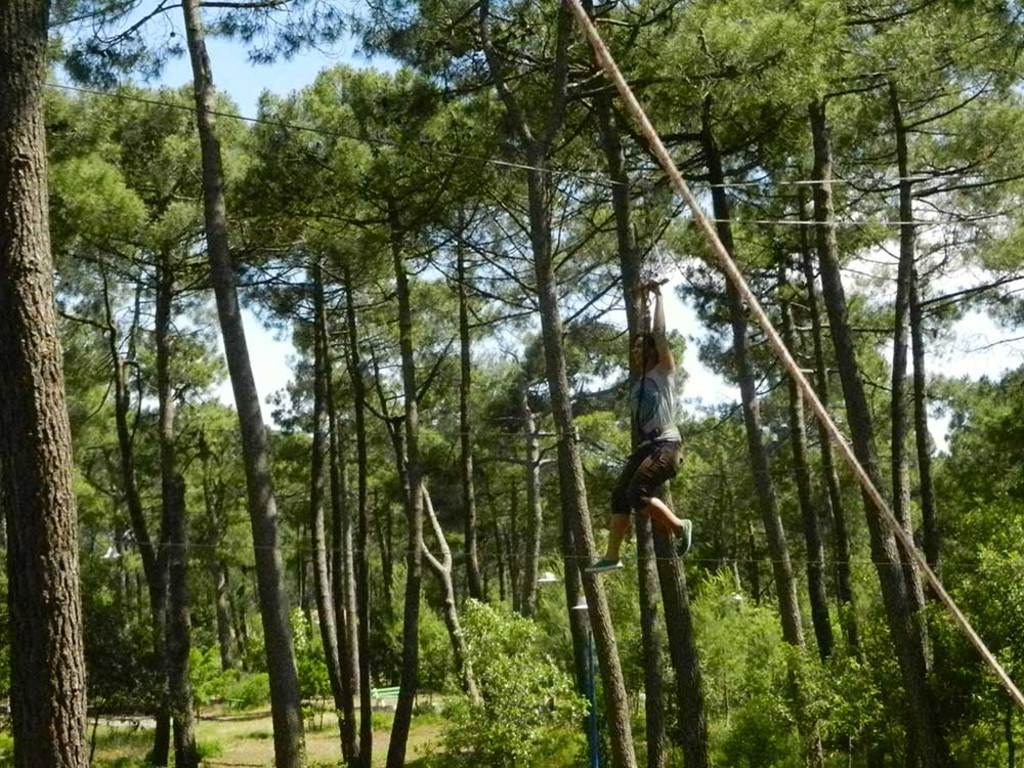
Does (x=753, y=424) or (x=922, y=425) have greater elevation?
(x=922, y=425)

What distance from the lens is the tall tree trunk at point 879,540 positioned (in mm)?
11828

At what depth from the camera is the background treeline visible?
1041 centimetres

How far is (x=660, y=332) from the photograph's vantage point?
593 centimetres

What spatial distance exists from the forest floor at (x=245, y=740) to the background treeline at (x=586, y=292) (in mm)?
1014

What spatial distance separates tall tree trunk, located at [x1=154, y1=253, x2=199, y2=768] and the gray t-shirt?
35.5 feet

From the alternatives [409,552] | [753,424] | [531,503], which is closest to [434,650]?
[531,503]

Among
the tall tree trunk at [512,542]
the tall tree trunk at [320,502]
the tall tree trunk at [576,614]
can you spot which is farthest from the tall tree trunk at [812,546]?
the tall tree trunk at [512,542]

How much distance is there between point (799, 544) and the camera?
3109 centimetres

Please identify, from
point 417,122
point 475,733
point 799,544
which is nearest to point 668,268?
point 417,122

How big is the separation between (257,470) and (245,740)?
47.9 ft

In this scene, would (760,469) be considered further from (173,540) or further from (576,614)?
(173,540)

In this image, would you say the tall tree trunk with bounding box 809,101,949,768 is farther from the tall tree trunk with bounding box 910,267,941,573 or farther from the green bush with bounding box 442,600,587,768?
the tall tree trunk with bounding box 910,267,941,573

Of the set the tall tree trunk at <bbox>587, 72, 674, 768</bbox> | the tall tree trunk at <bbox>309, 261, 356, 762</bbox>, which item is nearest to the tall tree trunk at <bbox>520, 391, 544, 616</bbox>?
the tall tree trunk at <bbox>309, 261, 356, 762</bbox>

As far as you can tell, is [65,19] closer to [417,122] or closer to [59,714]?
[417,122]
